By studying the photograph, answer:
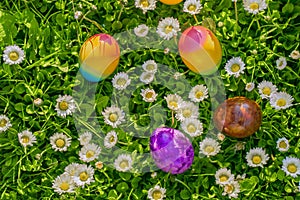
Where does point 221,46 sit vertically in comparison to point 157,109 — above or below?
above

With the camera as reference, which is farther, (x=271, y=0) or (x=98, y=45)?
(x=271, y=0)

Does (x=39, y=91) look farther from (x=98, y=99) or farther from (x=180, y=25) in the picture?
(x=180, y=25)

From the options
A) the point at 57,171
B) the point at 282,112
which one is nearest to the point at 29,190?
the point at 57,171

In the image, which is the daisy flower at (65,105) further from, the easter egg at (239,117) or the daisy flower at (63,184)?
the easter egg at (239,117)

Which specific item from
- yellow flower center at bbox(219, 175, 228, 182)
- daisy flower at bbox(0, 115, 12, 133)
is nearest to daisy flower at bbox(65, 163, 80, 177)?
daisy flower at bbox(0, 115, 12, 133)

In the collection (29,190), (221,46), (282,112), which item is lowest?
(29,190)

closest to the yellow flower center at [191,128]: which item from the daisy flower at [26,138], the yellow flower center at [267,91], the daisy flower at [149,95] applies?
the daisy flower at [149,95]
